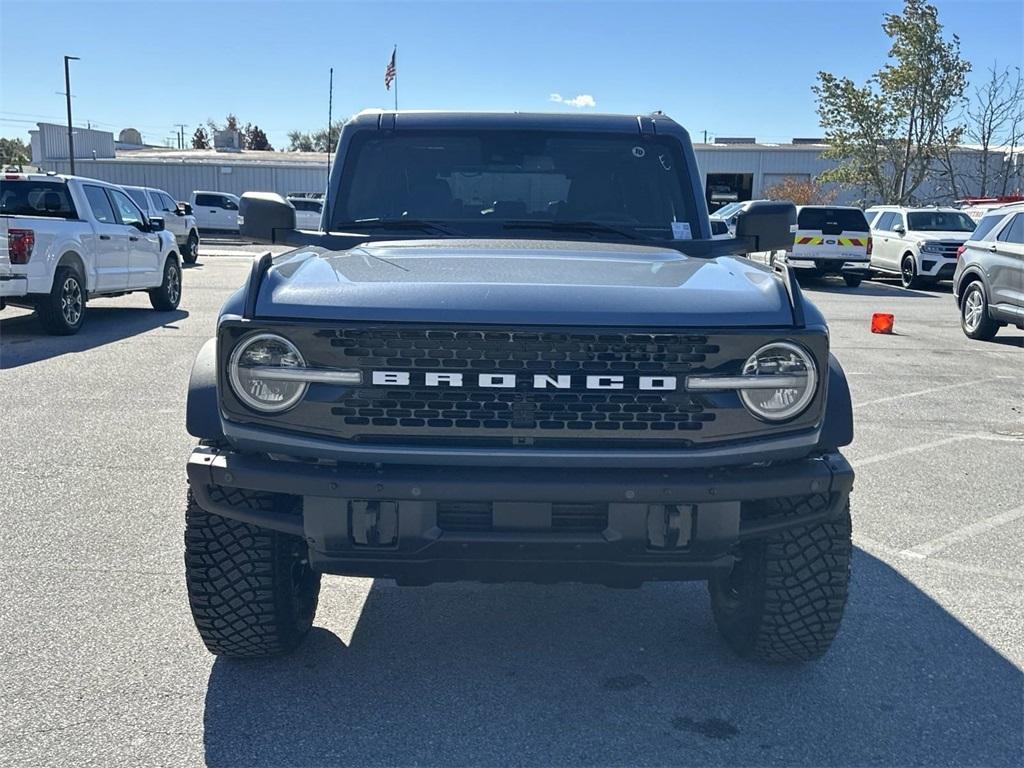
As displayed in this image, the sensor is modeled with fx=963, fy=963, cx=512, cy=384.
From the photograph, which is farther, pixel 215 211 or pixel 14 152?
pixel 14 152

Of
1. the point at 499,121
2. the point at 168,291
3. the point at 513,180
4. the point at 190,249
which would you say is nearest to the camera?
the point at 513,180

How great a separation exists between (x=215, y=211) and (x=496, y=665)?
35145 millimetres

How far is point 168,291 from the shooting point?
14.2 meters

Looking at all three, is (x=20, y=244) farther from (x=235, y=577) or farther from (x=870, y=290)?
(x=870, y=290)

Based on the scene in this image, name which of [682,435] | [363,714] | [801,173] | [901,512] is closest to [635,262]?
[682,435]

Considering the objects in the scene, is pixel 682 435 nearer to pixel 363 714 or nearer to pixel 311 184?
pixel 363 714

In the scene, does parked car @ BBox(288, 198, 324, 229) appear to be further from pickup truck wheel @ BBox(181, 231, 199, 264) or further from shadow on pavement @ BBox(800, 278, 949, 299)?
shadow on pavement @ BBox(800, 278, 949, 299)

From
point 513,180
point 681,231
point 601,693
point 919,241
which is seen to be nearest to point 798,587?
point 601,693

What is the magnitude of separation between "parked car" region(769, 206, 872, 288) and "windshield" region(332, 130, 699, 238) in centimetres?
1577

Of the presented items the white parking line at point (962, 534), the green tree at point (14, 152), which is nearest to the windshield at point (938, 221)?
the white parking line at point (962, 534)

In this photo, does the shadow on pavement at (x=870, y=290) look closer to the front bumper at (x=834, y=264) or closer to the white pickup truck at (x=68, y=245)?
the front bumper at (x=834, y=264)

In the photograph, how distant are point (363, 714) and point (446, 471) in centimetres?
90

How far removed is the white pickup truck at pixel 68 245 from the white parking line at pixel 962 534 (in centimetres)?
961

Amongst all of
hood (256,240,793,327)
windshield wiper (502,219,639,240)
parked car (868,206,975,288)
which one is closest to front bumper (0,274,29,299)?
windshield wiper (502,219,639,240)
